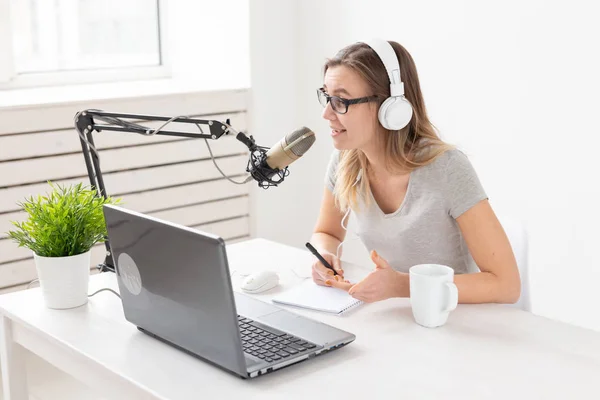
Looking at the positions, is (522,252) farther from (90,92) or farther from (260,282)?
(90,92)

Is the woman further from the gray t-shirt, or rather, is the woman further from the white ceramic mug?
the white ceramic mug

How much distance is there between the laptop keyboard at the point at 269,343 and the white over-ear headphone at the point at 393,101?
616mm

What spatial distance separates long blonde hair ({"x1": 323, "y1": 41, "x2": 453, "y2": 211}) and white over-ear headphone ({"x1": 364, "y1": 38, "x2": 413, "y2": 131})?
3 centimetres

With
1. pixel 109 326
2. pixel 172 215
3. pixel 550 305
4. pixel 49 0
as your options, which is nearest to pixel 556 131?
pixel 550 305

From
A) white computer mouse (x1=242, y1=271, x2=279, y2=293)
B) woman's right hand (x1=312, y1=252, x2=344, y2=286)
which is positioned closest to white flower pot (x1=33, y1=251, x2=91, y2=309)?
white computer mouse (x1=242, y1=271, x2=279, y2=293)

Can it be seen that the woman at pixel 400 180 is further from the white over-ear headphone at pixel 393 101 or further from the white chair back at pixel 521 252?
the white chair back at pixel 521 252

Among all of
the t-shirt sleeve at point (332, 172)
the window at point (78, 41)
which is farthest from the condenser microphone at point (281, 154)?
the window at point (78, 41)

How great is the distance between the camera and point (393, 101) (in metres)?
1.97

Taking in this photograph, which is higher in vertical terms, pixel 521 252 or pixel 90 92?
pixel 90 92

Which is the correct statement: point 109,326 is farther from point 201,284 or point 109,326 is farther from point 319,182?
point 319,182

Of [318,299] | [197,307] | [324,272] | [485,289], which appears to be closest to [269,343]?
[197,307]

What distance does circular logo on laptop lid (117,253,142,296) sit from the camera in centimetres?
162

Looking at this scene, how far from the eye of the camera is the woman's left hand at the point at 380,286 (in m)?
1.76

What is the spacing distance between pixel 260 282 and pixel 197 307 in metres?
0.44
